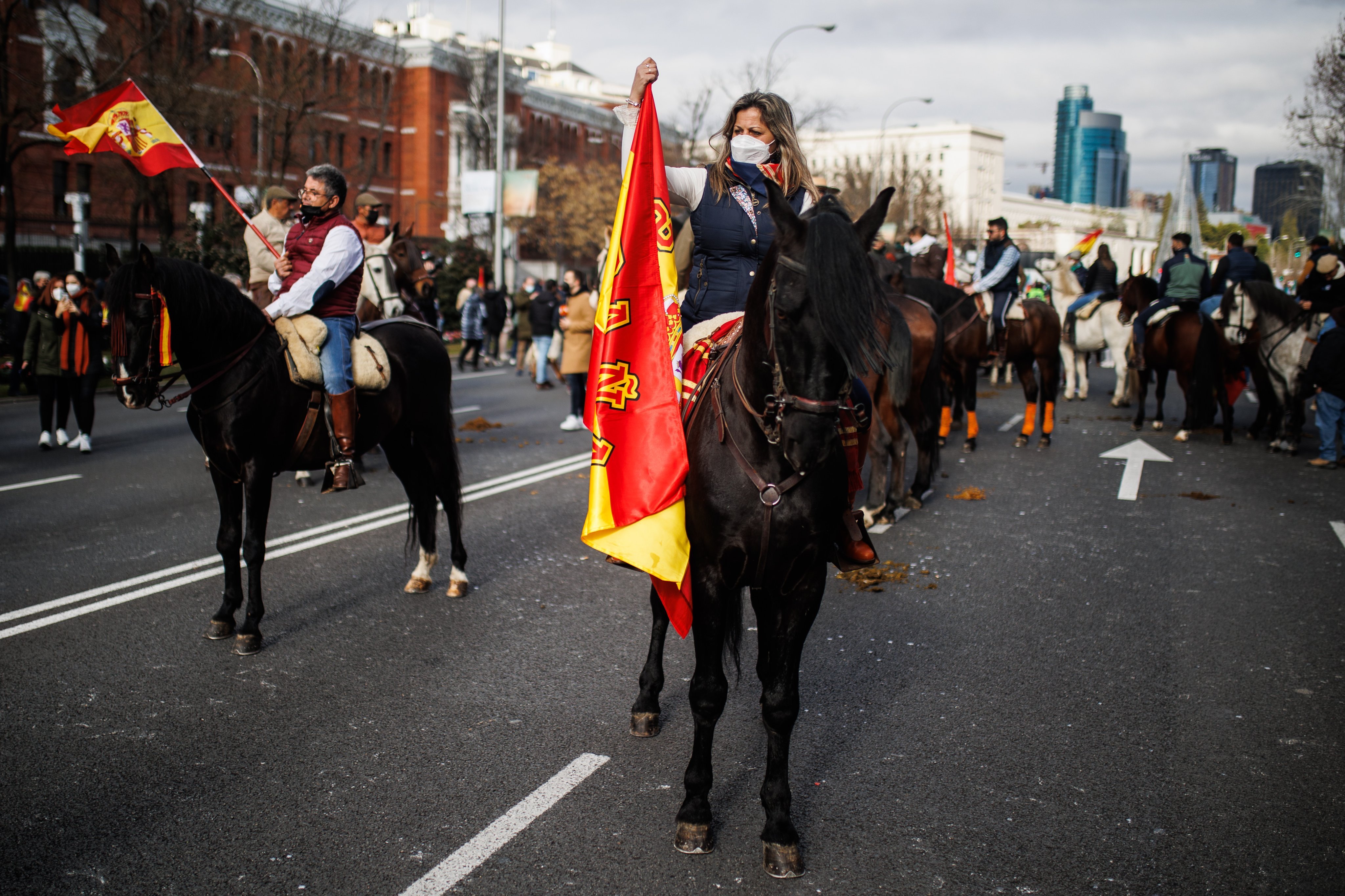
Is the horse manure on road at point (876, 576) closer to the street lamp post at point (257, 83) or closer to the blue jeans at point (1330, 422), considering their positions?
the blue jeans at point (1330, 422)

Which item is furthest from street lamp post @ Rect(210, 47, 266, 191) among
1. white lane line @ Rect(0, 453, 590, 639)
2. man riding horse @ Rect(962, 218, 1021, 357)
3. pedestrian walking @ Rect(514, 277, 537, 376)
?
man riding horse @ Rect(962, 218, 1021, 357)

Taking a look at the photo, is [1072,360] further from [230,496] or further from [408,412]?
[230,496]

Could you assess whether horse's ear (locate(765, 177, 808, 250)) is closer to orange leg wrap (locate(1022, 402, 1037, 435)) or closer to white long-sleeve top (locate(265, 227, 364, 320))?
white long-sleeve top (locate(265, 227, 364, 320))

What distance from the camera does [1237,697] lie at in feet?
16.8

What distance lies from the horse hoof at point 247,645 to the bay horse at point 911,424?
5.20m

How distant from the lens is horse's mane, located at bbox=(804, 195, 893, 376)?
302 cm

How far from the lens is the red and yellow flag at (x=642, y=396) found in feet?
12.3

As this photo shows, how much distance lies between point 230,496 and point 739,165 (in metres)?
3.71

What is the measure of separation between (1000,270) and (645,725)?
398 inches

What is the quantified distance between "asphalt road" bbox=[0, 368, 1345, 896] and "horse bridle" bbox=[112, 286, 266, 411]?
1448 millimetres

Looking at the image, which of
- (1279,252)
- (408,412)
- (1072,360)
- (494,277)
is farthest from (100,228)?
(1279,252)

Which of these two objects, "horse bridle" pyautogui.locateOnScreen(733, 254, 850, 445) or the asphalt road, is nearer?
"horse bridle" pyautogui.locateOnScreen(733, 254, 850, 445)

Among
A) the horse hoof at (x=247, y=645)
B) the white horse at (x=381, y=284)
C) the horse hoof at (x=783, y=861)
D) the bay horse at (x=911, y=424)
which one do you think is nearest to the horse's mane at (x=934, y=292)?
the bay horse at (x=911, y=424)

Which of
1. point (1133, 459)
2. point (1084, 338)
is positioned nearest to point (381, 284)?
point (1133, 459)
